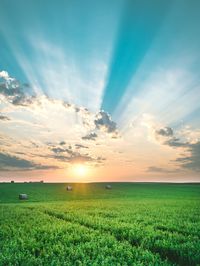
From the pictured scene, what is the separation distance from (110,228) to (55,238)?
3.65 meters

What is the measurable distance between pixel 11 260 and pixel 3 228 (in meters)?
6.67

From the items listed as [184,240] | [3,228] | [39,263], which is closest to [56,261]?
[39,263]

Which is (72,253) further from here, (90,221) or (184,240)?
(90,221)

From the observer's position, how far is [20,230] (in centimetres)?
1407

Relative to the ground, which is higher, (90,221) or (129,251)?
(90,221)

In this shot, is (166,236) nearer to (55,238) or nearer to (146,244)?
(146,244)

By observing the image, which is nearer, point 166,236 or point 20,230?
point 166,236

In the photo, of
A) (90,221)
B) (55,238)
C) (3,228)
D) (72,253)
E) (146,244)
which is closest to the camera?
(72,253)

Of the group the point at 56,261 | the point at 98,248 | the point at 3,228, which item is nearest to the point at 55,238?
the point at 98,248

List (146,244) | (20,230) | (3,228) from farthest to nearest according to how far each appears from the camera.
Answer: (3,228) < (20,230) < (146,244)

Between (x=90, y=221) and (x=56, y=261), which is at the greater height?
(x=90, y=221)

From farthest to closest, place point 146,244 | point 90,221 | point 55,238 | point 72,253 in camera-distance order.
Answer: point 90,221 → point 55,238 → point 146,244 → point 72,253

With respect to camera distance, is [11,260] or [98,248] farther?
[98,248]

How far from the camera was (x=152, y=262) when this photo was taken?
8617mm
